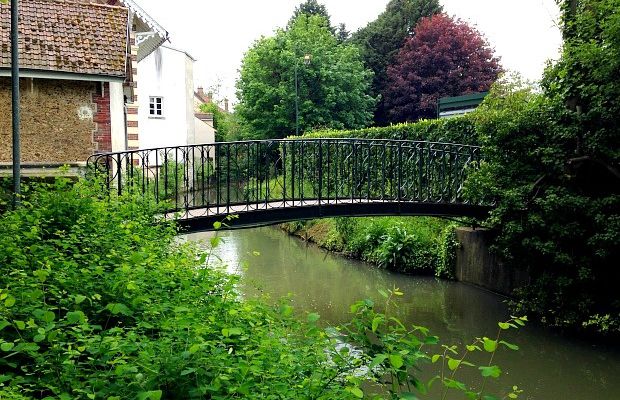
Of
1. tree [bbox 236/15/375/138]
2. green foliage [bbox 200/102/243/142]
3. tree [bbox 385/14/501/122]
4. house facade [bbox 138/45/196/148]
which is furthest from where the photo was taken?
green foliage [bbox 200/102/243/142]

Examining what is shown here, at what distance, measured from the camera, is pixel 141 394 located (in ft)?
8.49

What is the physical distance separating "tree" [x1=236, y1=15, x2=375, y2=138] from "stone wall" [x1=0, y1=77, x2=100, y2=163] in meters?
22.8

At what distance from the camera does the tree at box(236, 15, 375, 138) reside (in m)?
34.8

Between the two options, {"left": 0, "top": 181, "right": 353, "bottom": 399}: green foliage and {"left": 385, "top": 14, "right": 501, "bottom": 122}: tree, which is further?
{"left": 385, "top": 14, "right": 501, "bottom": 122}: tree

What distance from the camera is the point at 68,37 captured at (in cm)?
1138

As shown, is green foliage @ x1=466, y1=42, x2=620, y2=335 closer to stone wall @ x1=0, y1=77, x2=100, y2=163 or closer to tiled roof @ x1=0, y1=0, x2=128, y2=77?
tiled roof @ x1=0, y1=0, x2=128, y2=77

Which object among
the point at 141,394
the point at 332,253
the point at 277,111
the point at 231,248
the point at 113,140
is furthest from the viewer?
the point at 277,111

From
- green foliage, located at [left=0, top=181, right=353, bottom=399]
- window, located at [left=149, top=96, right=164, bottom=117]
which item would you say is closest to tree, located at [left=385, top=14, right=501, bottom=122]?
window, located at [left=149, top=96, right=164, bottom=117]

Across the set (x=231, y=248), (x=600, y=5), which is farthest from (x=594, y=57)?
(x=231, y=248)

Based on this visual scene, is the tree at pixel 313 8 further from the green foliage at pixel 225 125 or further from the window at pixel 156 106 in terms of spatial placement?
the window at pixel 156 106

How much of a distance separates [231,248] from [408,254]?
6617 millimetres

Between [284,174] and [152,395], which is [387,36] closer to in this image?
[284,174]

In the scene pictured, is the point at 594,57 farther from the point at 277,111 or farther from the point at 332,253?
the point at 277,111

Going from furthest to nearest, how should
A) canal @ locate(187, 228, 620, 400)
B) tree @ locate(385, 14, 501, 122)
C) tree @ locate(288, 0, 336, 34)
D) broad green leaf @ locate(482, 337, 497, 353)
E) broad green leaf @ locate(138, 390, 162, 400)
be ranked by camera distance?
tree @ locate(288, 0, 336, 34), tree @ locate(385, 14, 501, 122), canal @ locate(187, 228, 620, 400), broad green leaf @ locate(482, 337, 497, 353), broad green leaf @ locate(138, 390, 162, 400)
